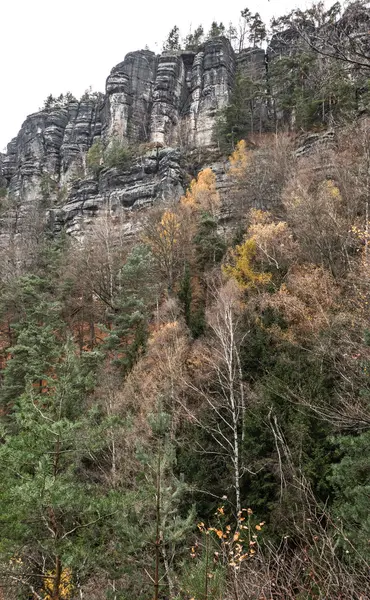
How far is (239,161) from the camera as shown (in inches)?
1577

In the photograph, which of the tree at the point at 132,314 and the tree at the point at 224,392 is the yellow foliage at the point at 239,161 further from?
the tree at the point at 224,392

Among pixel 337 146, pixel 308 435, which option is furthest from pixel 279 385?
pixel 337 146

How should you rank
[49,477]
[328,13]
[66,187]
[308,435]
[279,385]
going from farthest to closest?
[66,187], [279,385], [308,435], [49,477], [328,13]

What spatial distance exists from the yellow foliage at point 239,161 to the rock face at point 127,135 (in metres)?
7.27

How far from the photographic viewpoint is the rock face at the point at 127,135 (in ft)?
154

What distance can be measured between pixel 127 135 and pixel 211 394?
166 ft

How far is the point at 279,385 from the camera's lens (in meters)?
11.7

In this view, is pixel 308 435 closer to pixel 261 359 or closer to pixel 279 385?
pixel 279 385

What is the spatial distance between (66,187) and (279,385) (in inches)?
2157

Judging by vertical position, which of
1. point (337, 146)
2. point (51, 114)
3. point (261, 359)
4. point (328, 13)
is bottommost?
point (261, 359)

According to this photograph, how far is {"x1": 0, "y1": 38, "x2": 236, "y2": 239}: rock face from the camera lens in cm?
4684

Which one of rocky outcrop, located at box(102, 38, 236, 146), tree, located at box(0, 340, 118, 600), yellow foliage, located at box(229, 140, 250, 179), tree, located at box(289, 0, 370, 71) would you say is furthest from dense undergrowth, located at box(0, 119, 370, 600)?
rocky outcrop, located at box(102, 38, 236, 146)

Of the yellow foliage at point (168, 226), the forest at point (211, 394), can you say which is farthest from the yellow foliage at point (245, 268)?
the yellow foliage at point (168, 226)

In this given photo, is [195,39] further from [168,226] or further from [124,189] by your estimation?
[168,226]
